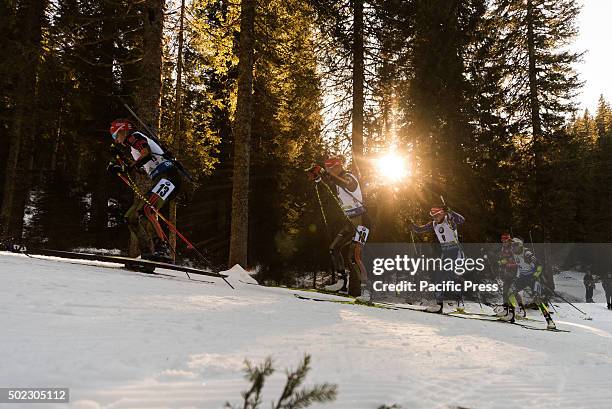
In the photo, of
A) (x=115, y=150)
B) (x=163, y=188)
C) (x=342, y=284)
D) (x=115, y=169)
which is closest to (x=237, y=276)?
(x=342, y=284)

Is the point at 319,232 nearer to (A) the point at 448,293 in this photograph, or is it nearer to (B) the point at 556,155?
(A) the point at 448,293

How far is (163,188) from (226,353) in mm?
4467

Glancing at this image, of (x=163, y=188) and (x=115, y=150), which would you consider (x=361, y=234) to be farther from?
(x=115, y=150)

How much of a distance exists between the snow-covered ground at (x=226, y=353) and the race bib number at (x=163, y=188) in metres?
1.58

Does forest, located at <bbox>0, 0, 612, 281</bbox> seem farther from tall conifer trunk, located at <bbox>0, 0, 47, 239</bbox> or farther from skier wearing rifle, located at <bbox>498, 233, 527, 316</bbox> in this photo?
skier wearing rifle, located at <bbox>498, 233, 527, 316</bbox>

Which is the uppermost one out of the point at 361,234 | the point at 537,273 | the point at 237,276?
the point at 361,234

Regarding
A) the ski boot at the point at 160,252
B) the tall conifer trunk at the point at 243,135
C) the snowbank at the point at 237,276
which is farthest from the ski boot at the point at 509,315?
the ski boot at the point at 160,252

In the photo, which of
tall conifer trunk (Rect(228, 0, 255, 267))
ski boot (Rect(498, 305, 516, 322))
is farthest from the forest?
ski boot (Rect(498, 305, 516, 322))

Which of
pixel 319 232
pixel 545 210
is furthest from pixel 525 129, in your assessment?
pixel 319 232

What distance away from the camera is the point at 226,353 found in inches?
144

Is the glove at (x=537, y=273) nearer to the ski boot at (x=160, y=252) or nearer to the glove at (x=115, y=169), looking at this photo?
the ski boot at (x=160, y=252)

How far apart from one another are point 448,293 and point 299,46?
27.6ft

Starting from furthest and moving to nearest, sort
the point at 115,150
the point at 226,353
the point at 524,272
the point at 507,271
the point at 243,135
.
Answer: the point at 507,271 < the point at 524,272 < the point at 243,135 < the point at 115,150 < the point at 226,353

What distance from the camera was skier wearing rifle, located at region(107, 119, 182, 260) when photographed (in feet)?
24.0
